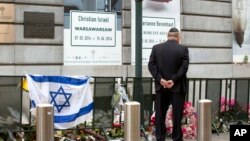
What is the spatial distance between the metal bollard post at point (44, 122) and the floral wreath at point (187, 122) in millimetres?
3620

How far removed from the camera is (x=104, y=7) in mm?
14688

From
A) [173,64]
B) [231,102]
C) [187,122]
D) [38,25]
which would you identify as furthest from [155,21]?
[173,64]

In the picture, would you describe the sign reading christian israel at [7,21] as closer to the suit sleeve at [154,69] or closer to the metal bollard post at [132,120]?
the suit sleeve at [154,69]

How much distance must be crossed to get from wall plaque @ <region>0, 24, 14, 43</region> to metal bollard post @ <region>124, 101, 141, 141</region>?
653 cm

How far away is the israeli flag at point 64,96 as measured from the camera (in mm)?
8828

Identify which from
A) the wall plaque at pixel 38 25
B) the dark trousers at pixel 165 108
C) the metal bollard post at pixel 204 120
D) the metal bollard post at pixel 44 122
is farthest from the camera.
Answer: the wall plaque at pixel 38 25

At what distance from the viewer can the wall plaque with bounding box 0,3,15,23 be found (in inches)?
507

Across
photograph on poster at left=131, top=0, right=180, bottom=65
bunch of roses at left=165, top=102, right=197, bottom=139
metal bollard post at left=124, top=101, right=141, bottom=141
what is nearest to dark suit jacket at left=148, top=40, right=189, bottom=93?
metal bollard post at left=124, top=101, right=141, bottom=141

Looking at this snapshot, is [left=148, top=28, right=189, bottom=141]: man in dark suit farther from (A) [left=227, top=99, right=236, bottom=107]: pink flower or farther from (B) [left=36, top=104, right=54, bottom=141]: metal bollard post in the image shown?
(A) [left=227, top=99, right=236, bottom=107]: pink flower

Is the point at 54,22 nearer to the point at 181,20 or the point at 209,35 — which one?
the point at 181,20

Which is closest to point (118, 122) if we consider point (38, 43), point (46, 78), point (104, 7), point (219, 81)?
point (46, 78)

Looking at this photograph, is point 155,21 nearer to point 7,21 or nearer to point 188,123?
point 7,21

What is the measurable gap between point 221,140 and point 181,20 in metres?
7.11

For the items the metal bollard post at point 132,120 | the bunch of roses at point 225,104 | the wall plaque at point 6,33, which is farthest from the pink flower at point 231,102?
the wall plaque at point 6,33
